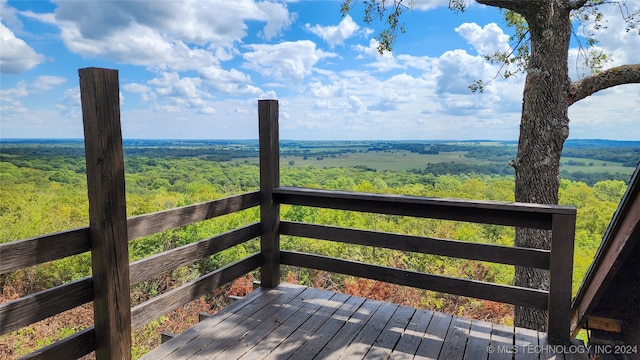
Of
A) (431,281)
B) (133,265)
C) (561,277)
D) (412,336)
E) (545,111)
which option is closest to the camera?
(133,265)

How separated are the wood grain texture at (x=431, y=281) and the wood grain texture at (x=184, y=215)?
684mm

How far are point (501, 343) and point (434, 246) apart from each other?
2.45ft

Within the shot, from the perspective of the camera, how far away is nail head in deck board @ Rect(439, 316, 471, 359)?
2.29 meters

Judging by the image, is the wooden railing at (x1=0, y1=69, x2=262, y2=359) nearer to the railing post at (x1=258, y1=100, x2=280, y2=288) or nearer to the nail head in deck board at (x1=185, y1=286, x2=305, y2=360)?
the nail head in deck board at (x1=185, y1=286, x2=305, y2=360)

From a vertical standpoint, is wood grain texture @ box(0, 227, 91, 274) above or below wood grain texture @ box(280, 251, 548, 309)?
above

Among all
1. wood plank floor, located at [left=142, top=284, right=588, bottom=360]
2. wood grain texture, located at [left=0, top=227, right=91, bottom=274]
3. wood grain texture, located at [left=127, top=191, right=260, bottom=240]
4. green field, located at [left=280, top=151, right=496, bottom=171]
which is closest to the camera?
wood grain texture, located at [left=0, top=227, right=91, bottom=274]

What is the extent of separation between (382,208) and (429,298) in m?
5.49

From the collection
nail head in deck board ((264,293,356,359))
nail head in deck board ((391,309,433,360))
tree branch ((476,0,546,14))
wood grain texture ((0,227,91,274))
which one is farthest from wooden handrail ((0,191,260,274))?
tree branch ((476,0,546,14))

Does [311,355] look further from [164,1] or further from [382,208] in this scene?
[164,1]

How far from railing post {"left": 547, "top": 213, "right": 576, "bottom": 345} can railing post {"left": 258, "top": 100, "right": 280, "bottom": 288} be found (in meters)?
2.12

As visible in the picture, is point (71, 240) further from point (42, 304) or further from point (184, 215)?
point (184, 215)

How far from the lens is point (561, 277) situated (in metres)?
2.42

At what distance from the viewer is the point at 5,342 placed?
8.03 metres

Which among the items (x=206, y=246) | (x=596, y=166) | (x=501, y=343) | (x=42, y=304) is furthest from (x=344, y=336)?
(x=596, y=166)
